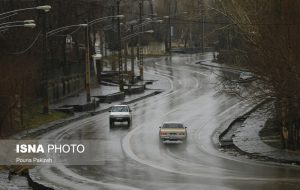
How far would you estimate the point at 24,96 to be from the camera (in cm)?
4772

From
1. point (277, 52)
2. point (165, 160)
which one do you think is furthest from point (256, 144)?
point (277, 52)

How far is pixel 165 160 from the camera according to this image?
3388cm

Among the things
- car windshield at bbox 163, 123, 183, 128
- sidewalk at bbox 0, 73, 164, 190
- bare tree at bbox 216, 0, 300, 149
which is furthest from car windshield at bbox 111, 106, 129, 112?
bare tree at bbox 216, 0, 300, 149

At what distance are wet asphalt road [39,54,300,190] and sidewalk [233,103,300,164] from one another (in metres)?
1.49

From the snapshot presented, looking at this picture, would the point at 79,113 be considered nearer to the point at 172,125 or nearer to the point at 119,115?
the point at 119,115

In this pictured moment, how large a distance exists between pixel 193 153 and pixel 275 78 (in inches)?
268

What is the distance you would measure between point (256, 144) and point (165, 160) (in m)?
8.64

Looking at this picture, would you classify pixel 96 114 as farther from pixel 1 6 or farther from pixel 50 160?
pixel 50 160

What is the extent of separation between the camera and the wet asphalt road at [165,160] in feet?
88.1

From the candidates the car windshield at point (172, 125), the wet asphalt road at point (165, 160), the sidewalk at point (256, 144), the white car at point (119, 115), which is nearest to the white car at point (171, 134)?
the car windshield at point (172, 125)

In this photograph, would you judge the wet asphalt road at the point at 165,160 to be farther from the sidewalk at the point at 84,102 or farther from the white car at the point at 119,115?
the sidewalk at the point at 84,102

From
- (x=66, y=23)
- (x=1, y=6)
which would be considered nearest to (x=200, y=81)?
(x=66, y=23)

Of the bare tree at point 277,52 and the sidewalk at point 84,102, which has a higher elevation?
the bare tree at point 277,52

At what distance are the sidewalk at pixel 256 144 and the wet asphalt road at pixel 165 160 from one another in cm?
149
